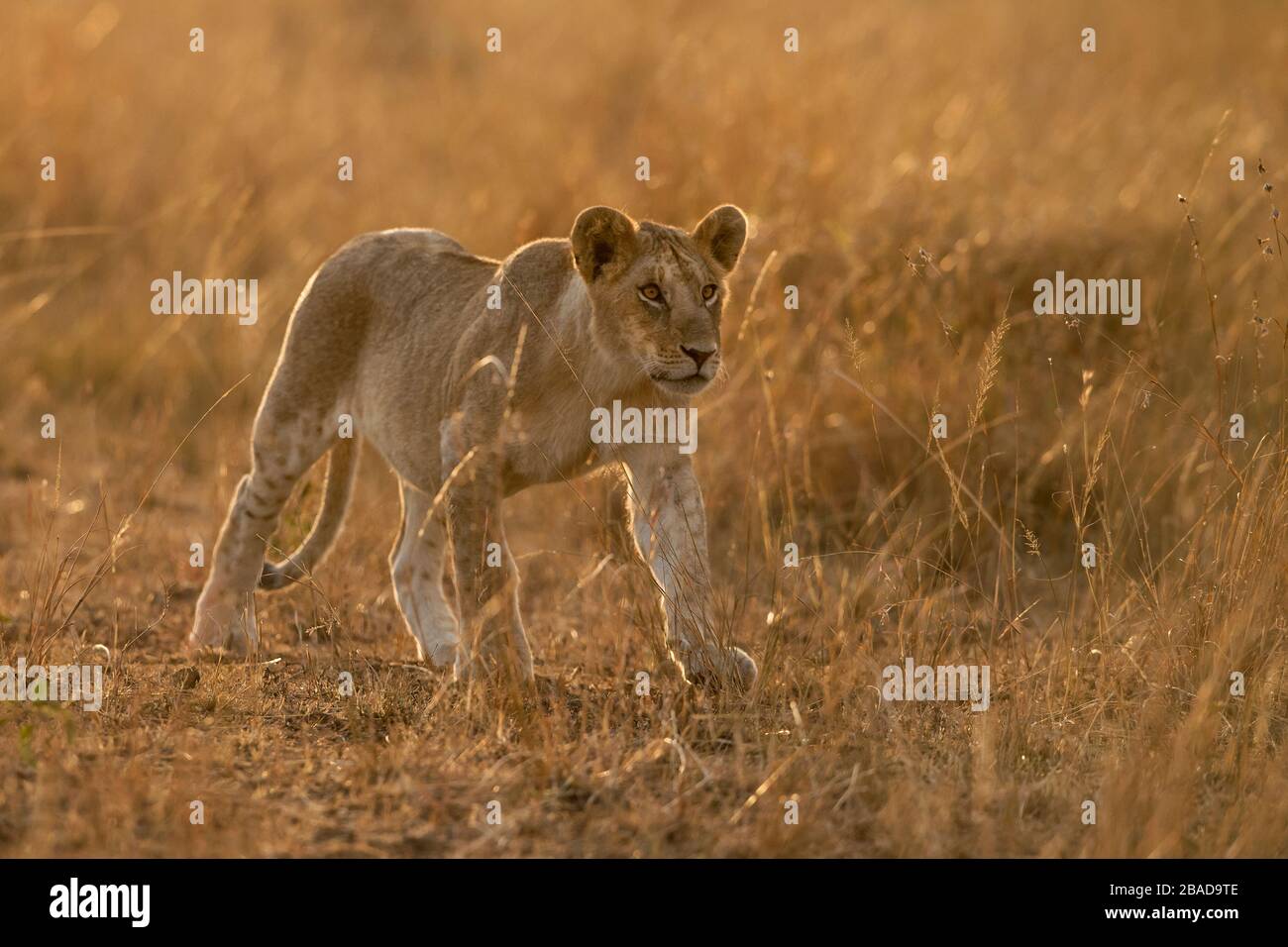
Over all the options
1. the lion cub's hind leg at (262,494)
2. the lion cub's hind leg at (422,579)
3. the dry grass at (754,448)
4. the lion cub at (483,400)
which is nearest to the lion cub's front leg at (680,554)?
the lion cub at (483,400)

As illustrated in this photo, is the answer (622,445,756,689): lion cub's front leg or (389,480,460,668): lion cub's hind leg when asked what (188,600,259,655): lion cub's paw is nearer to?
(389,480,460,668): lion cub's hind leg

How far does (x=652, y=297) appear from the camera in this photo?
18.7 feet

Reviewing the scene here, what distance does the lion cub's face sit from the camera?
555cm

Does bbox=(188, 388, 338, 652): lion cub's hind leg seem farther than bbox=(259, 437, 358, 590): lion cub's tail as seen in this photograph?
No

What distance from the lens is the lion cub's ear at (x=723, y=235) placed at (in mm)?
6008

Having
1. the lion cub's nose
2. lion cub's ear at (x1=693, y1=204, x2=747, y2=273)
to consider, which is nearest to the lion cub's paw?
the lion cub's nose

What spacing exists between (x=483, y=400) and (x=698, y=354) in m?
0.80

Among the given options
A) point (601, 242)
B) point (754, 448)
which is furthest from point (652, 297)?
point (754, 448)

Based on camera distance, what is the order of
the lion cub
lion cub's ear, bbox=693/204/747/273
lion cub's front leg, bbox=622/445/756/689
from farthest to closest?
1. lion cub's ear, bbox=693/204/747/273
2. the lion cub
3. lion cub's front leg, bbox=622/445/756/689

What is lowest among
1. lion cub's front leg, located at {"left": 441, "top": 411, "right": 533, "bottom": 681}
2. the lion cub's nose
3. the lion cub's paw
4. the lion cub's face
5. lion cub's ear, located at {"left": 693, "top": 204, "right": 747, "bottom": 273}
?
the lion cub's paw

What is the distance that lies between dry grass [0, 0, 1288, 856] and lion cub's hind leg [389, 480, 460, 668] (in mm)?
241

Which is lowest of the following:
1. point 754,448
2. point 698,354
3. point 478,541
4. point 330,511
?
point 478,541

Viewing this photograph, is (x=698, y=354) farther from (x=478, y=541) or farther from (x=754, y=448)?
(x=754, y=448)
